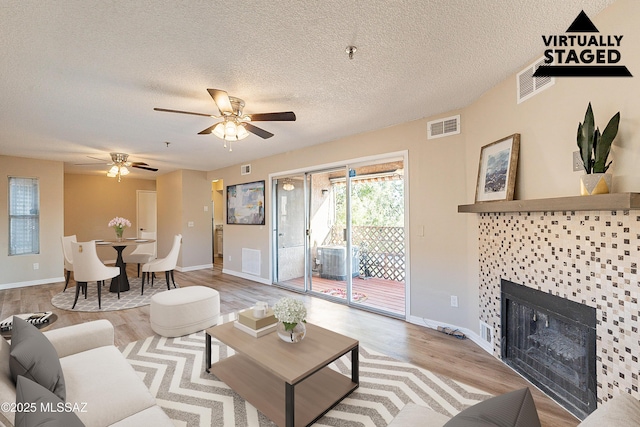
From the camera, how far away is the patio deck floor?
12.8ft

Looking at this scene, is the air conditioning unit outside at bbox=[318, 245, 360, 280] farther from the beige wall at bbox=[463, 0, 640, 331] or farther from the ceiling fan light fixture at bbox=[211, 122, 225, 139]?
the ceiling fan light fixture at bbox=[211, 122, 225, 139]

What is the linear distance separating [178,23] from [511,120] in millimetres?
2614

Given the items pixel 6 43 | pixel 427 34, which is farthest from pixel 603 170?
pixel 6 43

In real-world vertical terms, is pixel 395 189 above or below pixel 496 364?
above

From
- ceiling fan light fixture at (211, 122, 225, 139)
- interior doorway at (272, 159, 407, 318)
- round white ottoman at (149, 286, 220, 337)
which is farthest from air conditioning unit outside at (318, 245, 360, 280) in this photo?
ceiling fan light fixture at (211, 122, 225, 139)

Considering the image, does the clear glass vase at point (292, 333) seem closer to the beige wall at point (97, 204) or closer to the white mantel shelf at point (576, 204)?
the white mantel shelf at point (576, 204)

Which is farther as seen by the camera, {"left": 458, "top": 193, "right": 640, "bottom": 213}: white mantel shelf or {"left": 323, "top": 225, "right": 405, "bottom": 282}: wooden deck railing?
{"left": 323, "top": 225, "right": 405, "bottom": 282}: wooden deck railing

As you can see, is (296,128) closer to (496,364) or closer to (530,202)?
(530,202)

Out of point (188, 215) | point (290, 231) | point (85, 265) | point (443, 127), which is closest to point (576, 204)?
point (443, 127)

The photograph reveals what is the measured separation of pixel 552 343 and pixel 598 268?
725 millimetres

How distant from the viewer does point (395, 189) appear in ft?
12.5

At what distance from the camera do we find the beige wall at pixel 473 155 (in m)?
1.55

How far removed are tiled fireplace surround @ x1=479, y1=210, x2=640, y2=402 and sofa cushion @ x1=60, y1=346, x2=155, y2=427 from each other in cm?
255

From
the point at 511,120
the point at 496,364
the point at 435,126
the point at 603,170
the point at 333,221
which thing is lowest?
the point at 496,364
